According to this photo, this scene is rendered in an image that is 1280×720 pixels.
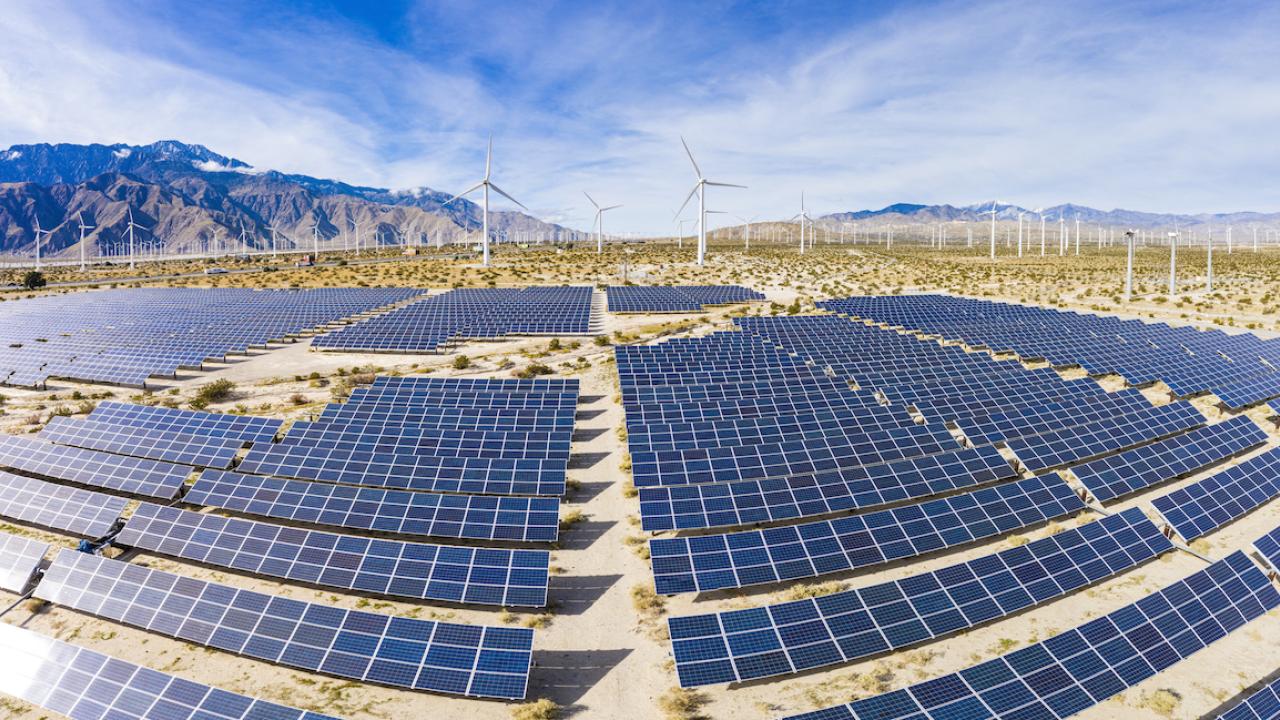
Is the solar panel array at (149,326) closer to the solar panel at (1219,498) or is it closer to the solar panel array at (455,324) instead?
the solar panel array at (455,324)

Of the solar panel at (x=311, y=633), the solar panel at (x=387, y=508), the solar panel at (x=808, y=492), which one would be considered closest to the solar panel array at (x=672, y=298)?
the solar panel at (x=808, y=492)

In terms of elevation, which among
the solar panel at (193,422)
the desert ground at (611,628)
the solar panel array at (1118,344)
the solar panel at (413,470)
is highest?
the solar panel array at (1118,344)

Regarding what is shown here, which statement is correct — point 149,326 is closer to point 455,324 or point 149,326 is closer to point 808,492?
point 455,324

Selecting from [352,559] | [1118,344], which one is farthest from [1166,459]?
[352,559]

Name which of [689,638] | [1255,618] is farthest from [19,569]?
[1255,618]

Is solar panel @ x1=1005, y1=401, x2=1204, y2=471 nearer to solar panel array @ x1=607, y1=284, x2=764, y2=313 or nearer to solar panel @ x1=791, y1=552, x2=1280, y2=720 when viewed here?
solar panel @ x1=791, y1=552, x2=1280, y2=720

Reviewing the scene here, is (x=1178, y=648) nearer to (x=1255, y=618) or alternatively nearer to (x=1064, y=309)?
(x=1255, y=618)
